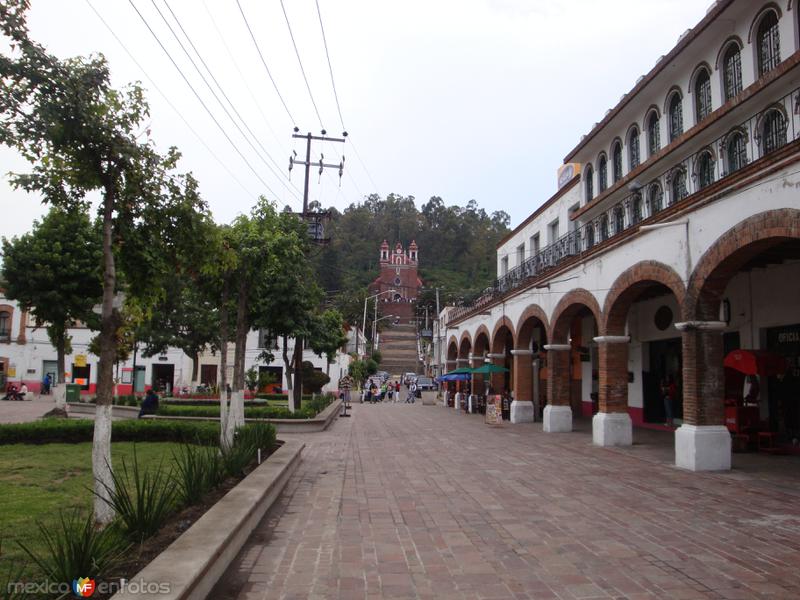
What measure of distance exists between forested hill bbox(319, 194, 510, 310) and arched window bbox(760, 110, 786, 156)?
86.1 m

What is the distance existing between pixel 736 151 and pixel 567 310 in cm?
591

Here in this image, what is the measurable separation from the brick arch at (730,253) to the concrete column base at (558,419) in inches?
280

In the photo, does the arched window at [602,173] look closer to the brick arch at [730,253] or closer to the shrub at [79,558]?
the brick arch at [730,253]

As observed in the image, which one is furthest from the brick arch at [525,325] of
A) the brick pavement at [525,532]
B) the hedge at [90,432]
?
the hedge at [90,432]

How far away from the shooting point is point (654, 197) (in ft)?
51.3

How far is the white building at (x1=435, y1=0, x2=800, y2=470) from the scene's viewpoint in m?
10.0

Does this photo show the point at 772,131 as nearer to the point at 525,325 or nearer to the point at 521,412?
the point at 525,325

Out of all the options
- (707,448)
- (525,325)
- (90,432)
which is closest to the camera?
(707,448)

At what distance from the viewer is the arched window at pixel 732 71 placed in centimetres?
1227

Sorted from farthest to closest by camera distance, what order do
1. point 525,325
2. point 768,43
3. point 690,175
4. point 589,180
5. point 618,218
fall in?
1. point 525,325
2. point 589,180
3. point 618,218
4. point 690,175
5. point 768,43

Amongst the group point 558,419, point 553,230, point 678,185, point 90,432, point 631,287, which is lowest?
point 90,432

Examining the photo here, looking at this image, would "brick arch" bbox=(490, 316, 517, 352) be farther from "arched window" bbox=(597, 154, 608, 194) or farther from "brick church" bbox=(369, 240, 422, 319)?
"brick church" bbox=(369, 240, 422, 319)

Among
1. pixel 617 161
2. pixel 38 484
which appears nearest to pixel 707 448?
pixel 617 161

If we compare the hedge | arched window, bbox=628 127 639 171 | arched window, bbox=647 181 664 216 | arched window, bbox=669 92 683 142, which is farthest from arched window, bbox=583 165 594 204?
the hedge
